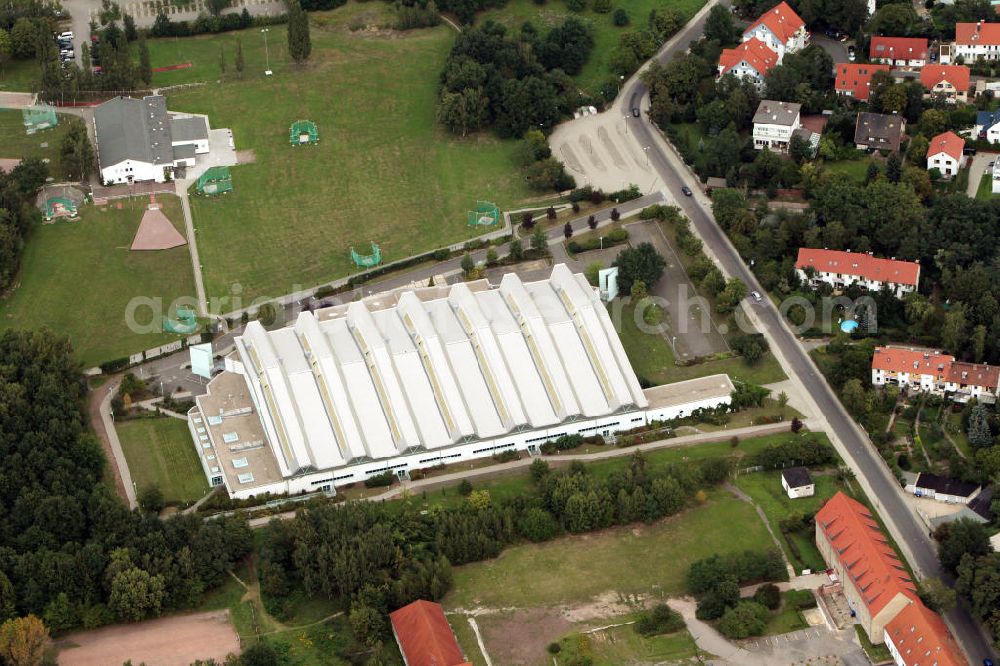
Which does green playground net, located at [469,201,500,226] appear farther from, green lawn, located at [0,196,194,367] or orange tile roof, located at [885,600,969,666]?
orange tile roof, located at [885,600,969,666]

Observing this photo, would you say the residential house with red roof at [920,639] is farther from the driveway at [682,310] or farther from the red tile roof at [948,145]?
the red tile roof at [948,145]

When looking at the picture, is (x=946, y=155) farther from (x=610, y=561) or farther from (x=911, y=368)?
(x=610, y=561)

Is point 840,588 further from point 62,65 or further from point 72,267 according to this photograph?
point 62,65

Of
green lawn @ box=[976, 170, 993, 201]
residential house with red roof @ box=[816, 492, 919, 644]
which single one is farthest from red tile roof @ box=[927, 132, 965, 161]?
residential house with red roof @ box=[816, 492, 919, 644]

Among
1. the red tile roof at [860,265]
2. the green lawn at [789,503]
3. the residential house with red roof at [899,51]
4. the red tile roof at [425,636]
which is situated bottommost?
the green lawn at [789,503]

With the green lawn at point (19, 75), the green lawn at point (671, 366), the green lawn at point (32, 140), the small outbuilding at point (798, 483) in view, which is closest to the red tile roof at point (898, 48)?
the green lawn at point (671, 366)

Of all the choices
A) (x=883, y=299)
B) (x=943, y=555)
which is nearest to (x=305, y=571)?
(x=943, y=555)

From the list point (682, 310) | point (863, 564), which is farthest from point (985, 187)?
point (863, 564)
